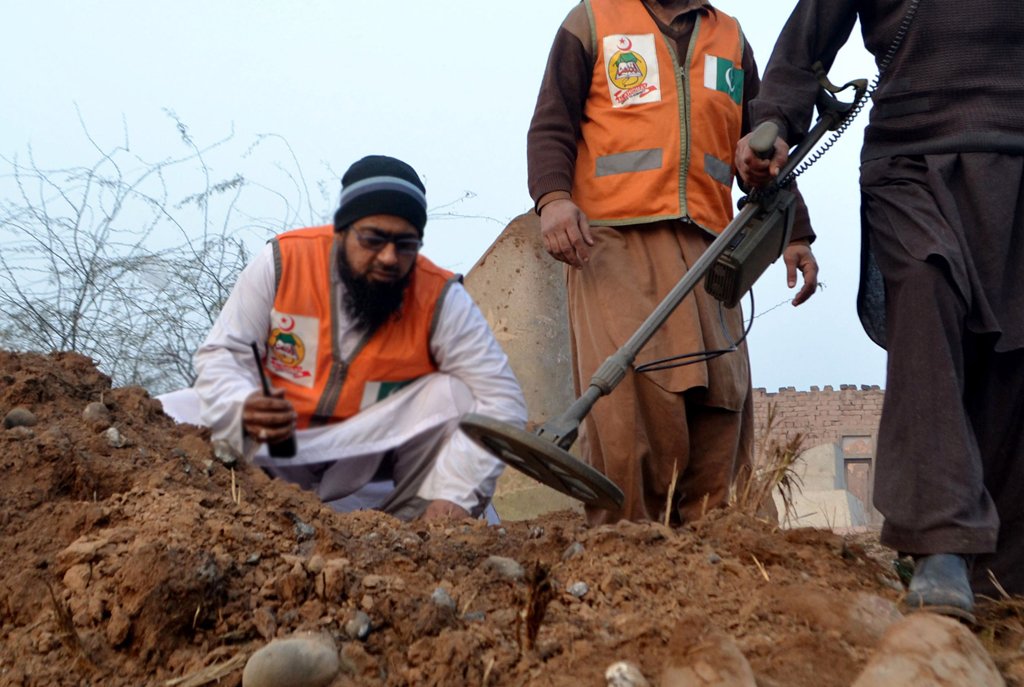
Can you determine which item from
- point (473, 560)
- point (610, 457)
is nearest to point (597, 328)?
point (610, 457)

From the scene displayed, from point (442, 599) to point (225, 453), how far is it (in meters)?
1.17

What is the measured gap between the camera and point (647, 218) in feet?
12.0

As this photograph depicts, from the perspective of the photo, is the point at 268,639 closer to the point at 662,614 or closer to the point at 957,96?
the point at 662,614

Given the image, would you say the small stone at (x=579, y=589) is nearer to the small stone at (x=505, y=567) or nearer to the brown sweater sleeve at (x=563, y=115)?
the small stone at (x=505, y=567)

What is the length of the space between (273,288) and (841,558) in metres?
2.01

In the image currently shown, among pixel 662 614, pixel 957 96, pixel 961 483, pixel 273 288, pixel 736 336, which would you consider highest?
pixel 957 96

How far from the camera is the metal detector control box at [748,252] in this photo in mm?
3086

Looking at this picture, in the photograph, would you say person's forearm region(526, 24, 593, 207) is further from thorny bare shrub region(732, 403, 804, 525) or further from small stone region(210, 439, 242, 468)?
small stone region(210, 439, 242, 468)

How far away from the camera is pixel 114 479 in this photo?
9.36 feet

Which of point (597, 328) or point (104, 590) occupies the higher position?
point (597, 328)

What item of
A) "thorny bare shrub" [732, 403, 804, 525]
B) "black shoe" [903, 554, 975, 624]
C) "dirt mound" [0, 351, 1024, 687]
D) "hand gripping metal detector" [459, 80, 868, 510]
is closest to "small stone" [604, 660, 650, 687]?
"dirt mound" [0, 351, 1024, 687]

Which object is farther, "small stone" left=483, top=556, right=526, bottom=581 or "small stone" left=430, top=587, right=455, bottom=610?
"small stone" left=483, top=556, right=526, bottom=581

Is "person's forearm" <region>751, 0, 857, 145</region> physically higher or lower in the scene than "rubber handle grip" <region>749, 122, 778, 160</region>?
higher

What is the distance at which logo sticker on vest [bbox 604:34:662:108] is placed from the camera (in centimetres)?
374
